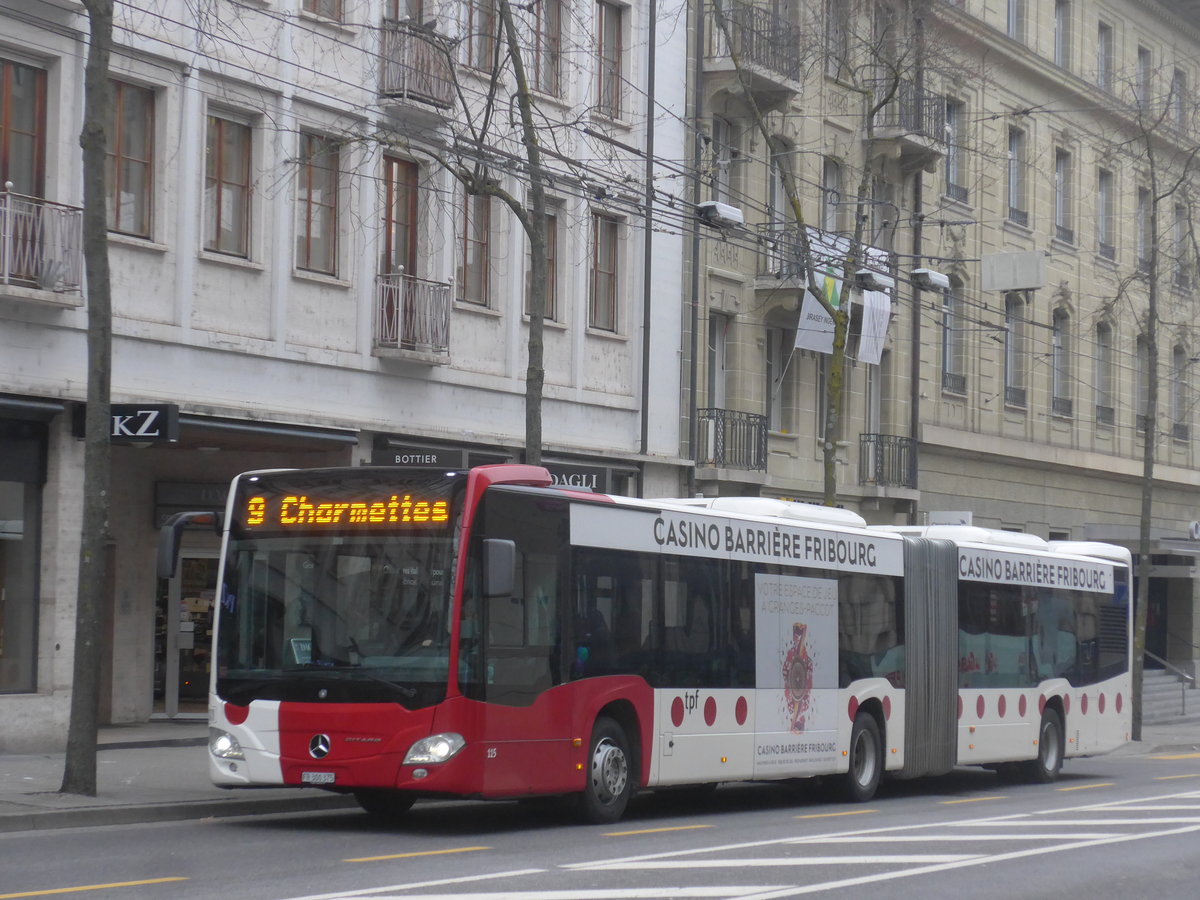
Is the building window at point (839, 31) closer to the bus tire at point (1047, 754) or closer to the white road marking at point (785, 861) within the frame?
the bus tire at point (1047, 754)

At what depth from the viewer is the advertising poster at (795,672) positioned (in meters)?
18.0

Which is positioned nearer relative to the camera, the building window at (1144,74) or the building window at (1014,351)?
the building window at (1144,74)

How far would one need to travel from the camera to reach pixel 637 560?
16297 mm

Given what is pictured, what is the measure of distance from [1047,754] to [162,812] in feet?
41.2

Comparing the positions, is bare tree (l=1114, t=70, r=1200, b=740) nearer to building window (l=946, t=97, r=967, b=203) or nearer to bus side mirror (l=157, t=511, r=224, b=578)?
building window (l=946, t=97, r=967, b=203)

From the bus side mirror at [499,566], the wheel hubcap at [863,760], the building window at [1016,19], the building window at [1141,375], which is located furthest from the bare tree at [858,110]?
the building window at [1141,375]

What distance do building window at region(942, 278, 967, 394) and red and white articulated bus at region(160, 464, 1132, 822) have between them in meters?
18.7

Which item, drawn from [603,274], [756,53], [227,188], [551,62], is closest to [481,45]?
[551,62]

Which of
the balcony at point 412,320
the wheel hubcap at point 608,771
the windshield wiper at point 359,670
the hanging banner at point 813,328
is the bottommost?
the wheel hubcap at point 608,771

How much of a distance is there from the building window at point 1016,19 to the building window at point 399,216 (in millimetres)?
20281

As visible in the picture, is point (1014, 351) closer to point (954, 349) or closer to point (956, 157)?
point (954, 349)

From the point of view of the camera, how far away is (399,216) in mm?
25141

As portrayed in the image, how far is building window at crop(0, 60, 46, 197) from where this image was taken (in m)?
20.0

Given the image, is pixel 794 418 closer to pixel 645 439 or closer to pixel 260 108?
pixel 645 439
